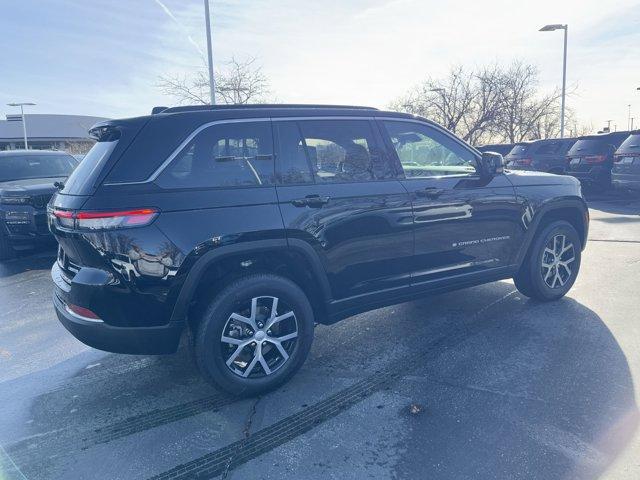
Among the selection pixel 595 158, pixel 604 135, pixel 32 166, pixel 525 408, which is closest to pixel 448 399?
pixel 525 408

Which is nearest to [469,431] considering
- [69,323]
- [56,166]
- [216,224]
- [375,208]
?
[375,208]

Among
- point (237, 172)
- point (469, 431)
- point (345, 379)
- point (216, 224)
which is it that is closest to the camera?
point (469, 431)

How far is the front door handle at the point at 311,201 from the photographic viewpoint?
10.5ft

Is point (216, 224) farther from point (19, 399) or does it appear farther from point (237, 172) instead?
point (19, 399)

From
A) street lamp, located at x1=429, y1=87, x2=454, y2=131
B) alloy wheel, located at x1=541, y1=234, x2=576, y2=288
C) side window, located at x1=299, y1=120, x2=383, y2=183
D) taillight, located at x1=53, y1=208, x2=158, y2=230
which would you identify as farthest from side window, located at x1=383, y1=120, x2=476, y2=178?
street lamp, located at x1=429, y1=87, x2=454, y2=131

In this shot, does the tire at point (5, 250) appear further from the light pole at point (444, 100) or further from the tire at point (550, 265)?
the light pole at point (444, 100)

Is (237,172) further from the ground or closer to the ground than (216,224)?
further from the ground

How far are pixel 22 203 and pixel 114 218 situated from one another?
5.43 meters

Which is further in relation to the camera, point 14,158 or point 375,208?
point 14,158

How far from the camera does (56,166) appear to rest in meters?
8.66

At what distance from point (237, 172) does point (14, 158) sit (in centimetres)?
727

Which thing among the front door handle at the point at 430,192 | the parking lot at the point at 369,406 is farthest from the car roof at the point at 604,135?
the front door handle at the point at 430,192

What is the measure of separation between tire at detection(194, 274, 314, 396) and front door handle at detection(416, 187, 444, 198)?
128cm

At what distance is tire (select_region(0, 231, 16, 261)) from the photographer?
24.6 feet
